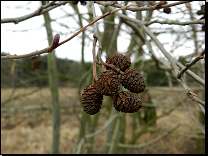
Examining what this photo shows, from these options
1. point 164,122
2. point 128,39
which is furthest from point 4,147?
point 164,122

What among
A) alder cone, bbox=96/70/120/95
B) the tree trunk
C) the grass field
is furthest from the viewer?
the grass field

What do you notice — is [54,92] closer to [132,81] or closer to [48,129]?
[132,81]

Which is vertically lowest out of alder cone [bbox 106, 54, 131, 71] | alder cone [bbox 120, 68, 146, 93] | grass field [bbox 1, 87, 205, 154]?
grass field [bbox 1, 87, 205, 154]

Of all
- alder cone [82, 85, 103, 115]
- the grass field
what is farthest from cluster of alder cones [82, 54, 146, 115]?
the grass field

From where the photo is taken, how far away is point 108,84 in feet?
2.29

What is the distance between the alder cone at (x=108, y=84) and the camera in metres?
0.70

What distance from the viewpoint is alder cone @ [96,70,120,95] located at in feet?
2.30

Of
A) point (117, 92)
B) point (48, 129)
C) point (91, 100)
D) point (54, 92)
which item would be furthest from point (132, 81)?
point (48, 129)

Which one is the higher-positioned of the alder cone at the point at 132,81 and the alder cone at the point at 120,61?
the alder cone at the point at 120,61

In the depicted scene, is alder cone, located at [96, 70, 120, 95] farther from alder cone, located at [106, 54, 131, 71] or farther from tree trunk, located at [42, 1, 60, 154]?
tree trunk, located at [42, 1, 60, 154]

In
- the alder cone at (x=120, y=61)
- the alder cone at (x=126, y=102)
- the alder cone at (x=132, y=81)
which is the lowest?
the alder cone at (x=126, y=102)

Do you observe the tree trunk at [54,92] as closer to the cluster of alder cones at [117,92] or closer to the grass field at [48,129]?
the grass field at [48,129]

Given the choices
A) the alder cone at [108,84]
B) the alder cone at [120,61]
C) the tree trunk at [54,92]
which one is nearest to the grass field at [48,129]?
the tree trunk at [54,92]

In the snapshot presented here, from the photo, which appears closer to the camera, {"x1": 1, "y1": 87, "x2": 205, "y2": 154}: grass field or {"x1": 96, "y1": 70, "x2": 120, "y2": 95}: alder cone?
{"x1": 96, "y1": 70, "x2": 120, "y2": 95}: alder cone
